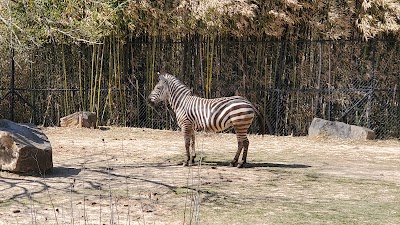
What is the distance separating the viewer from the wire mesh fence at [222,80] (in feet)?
46.6

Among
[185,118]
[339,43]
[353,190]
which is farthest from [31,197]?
[339,43]

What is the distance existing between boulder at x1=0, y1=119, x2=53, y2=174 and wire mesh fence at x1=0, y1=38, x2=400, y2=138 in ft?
22.7

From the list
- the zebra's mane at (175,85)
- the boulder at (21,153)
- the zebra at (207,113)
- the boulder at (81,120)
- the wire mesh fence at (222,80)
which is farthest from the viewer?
the boulder at (81,120)

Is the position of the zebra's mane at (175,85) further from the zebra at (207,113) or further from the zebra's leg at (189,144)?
the zebra's leg at (189,144)

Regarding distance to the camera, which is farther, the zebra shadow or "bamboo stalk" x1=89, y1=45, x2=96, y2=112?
"bamboo stalk" x1=89, y1=45, x2=96, y2=112

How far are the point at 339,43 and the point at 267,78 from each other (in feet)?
5.83

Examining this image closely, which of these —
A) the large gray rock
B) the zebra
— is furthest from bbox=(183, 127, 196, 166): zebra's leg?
the large gray rock

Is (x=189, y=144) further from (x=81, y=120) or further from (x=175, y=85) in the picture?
(x=81, y=120)

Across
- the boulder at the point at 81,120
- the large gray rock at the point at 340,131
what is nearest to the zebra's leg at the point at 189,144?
the large gray rock at the point at 340,131

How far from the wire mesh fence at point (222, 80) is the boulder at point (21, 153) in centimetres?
693

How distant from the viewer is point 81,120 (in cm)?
1450

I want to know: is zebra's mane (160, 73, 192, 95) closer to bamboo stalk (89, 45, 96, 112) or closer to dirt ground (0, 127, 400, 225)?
dirt ground (0, 127, 400, 225)

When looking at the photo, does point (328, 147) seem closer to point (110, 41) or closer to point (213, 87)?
point (213, 87)

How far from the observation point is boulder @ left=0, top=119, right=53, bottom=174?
26.3ft
